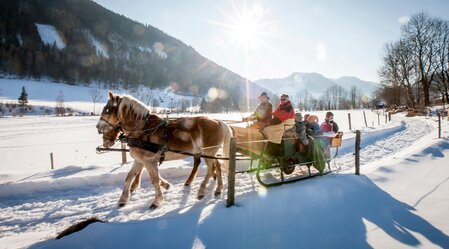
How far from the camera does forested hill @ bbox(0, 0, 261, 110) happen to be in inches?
4254

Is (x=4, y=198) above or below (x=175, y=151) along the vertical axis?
below

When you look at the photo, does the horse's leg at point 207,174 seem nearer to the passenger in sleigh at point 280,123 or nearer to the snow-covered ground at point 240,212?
the snow-covered ground at point 240,212

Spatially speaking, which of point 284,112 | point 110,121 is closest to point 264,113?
point 284,112

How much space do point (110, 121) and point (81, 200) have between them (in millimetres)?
2066

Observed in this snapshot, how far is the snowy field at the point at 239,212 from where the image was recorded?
335 centimetres

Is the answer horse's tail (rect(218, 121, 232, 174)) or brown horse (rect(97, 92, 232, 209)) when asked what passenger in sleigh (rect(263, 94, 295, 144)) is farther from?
brown horse (rect(97, 92, 232, 209))

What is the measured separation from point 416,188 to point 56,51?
14102cm

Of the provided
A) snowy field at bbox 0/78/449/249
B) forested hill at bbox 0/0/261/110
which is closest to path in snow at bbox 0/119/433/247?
snowy field at bbox 0/78/449/249

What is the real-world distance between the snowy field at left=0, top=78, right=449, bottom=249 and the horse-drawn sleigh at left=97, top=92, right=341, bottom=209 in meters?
0.65

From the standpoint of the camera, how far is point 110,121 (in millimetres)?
5199

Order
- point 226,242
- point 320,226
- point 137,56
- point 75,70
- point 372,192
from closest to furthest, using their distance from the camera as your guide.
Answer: point 226,242, point 320,226, point 372,192, point 75,70, point 137,56

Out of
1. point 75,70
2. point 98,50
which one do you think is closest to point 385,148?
point 75,70

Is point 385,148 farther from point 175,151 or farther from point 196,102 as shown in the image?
point 196,102

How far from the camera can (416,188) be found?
5.52 m
